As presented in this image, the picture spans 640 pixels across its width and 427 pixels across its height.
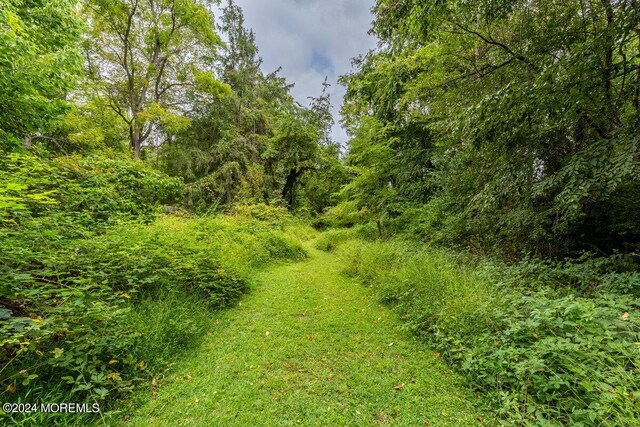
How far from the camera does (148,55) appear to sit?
11672 mm

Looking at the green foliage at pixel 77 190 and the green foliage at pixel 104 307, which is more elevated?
the green foliage at pixel 77 190

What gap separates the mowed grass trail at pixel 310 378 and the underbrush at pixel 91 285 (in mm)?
459

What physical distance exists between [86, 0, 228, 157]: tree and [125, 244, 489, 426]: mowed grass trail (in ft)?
36.9

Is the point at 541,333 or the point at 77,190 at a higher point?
the point at 77,190

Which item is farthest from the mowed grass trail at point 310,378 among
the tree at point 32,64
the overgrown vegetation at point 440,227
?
the tree at point 32,64

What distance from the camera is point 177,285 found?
12.3ft

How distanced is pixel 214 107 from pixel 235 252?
37.1ft

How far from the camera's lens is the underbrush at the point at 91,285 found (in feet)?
6.19

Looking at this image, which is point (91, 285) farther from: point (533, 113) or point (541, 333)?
point (533, 113)

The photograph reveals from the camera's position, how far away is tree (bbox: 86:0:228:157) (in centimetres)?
1022

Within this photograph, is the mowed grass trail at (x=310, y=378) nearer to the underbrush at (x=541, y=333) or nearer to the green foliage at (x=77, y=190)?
the underbrush at (x=541, y=333)

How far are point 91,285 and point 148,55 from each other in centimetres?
1424

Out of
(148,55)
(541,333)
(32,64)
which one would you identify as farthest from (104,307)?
(148,55)

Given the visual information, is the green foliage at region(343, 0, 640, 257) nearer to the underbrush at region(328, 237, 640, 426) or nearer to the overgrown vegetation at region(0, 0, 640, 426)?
the overgrown vegetation at region(0, 0, 640, 426)
